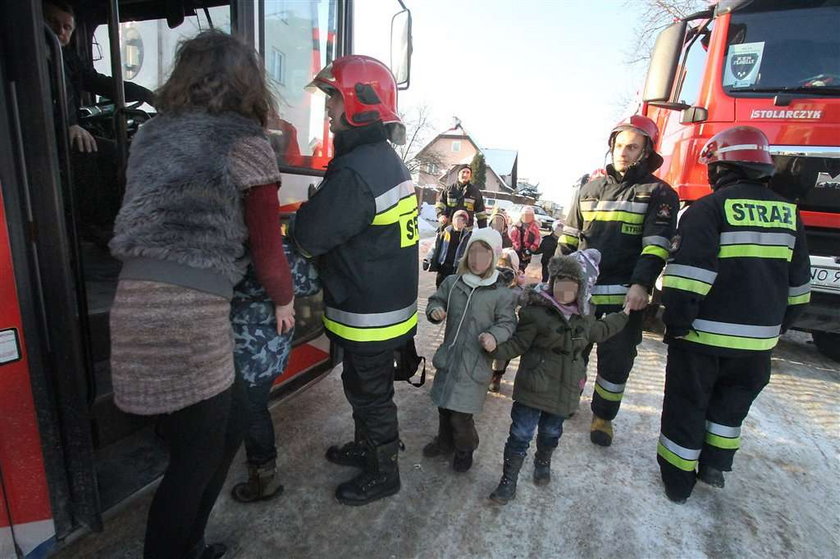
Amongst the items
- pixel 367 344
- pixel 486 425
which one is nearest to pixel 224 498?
pixel 367 344

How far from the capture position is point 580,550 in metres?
2.12

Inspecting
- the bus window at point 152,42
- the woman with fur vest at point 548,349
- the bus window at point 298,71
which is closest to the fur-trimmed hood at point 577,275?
the woman with fur vest at point 548,349

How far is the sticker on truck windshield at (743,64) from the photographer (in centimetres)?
381

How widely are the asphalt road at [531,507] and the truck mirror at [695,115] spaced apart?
2560mm

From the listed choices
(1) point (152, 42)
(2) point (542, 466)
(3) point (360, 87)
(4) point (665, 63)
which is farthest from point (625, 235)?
(1) point (152, 42)

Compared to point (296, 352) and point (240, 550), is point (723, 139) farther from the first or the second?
point (240, 550)

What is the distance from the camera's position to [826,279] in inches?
153

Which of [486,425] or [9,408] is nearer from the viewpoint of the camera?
[9,408]

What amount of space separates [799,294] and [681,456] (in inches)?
43.6

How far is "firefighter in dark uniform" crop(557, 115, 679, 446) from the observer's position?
274 centimetres

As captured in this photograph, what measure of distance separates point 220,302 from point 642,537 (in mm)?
2277

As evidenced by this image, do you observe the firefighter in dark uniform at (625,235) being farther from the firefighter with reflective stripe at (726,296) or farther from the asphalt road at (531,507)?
the asphalt road at (531,507)

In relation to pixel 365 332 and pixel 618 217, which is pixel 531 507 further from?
pixel 618 217

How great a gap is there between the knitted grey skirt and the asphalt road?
0.77 m
